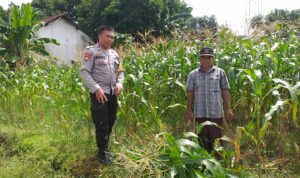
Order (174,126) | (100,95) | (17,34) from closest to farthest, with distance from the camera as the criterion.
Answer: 1. (100,95)
2. (174,126)
3. (17,34)

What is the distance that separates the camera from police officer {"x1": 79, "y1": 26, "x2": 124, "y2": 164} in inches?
148

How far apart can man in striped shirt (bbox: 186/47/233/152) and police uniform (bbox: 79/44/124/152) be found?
832 mm

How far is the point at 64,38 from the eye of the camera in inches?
1001

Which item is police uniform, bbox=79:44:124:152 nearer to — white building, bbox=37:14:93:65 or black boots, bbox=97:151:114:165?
black boots, bbox=97:151:114:165

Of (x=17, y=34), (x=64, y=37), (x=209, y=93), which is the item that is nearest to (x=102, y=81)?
(x=209, y=93)

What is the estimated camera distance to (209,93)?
3711 millimetres

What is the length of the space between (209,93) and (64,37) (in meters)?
23.0

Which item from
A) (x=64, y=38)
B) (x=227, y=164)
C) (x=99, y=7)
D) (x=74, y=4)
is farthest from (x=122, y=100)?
(x=74, y=4)

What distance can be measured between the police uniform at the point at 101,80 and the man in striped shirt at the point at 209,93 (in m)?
0.83

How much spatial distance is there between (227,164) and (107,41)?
1.73 meters

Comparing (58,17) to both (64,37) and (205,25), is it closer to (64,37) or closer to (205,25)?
(64,37)

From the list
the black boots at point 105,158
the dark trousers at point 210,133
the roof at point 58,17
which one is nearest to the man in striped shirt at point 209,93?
the dark trousers at point 210,133

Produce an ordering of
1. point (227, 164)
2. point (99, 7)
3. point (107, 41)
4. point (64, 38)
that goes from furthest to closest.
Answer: point (64, 38) < point (99, 7) < point (107, 41) < point (227, 164)

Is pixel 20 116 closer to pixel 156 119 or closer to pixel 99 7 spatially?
pixel 156 119
